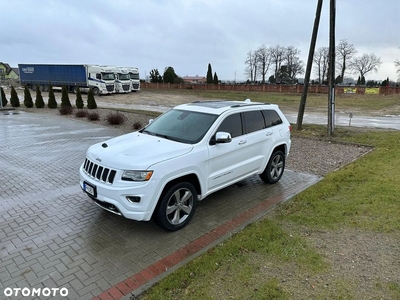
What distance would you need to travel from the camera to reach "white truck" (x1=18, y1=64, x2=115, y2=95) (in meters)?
33.8

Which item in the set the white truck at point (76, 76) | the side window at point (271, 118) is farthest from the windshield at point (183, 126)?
the white truck at point (76, 76)

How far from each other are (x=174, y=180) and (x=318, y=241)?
2.12 m

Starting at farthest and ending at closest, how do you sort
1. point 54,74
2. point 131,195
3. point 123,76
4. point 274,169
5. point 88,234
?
1. point 123,76
2. point 54,74
3. point 274,169
4. point 88,234
5. point 131,195

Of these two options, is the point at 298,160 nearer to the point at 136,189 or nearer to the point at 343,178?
the point at 343,178

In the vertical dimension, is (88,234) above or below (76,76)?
below

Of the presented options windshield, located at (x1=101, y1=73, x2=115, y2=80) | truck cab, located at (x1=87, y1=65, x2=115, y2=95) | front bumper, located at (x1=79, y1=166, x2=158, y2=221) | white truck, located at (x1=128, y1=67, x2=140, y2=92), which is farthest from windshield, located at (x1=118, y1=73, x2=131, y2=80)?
front bumper, located at (x1=79, y1=166, x2=158, y2=221)

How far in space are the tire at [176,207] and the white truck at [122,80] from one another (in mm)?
34412

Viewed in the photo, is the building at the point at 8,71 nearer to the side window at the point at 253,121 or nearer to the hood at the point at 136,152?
the hood at the point at 136,152

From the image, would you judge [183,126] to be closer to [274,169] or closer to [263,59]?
[274,169]

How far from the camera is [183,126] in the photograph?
4898mm

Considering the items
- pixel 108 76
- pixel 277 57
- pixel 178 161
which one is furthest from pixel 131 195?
pixel 277 57

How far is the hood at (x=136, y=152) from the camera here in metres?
3.82

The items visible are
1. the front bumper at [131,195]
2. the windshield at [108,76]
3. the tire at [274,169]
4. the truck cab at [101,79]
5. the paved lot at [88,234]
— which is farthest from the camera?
the windshield at [108,76]

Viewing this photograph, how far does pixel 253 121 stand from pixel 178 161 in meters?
2.09
